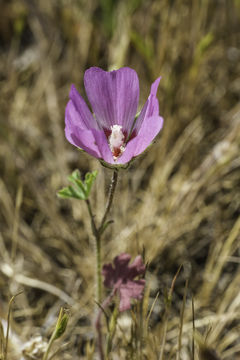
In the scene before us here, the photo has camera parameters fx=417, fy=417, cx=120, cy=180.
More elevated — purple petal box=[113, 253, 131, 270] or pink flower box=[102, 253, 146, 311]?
purple petal box=[113, 253, 131, 270]

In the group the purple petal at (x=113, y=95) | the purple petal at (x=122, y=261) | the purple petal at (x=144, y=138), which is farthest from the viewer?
the purple petal at (x=122, y=261)

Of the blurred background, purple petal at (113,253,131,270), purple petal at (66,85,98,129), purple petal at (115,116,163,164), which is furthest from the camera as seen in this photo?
the blurred background

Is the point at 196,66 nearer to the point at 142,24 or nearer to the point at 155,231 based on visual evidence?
the point at 142,24

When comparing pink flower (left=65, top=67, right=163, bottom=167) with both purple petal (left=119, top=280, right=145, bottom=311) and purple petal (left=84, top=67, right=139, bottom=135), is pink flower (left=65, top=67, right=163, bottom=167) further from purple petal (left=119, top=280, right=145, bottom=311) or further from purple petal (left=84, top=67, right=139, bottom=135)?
purple petal (left=119, top=280, right=145, bottom=311)

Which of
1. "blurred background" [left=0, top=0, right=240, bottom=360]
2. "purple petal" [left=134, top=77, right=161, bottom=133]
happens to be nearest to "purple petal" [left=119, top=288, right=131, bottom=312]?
"blurred background" [left=0, top=0, right=240, bottom=360]

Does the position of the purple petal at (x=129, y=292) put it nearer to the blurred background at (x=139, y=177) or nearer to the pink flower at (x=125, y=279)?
the pink flower at (x=125, y=279)

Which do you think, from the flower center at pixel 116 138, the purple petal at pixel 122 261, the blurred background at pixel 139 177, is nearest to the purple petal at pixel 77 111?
the flower center at pixel 116 138

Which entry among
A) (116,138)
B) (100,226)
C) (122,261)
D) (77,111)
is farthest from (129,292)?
(77,111)
